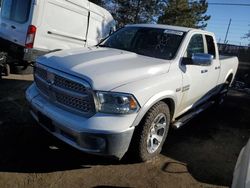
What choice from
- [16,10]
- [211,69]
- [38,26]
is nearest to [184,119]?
[211,69]

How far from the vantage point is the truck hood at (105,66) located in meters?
3.31

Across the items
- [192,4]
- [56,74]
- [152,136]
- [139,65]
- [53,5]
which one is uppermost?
[192,4]

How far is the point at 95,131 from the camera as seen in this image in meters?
3.14

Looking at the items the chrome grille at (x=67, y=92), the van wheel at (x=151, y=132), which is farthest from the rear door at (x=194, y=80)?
the chrome grille at (x=67, y=92)

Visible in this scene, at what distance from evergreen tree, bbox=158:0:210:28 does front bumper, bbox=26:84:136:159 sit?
24.5 m

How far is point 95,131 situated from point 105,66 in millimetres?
914

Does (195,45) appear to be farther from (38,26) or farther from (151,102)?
(38,26)

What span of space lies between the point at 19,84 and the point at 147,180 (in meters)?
4.85

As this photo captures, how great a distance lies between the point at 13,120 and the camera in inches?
191

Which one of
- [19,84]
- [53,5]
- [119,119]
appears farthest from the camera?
[53,5]

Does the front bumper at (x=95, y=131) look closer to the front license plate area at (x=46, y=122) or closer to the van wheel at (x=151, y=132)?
the front license plate area at (x=46, y=122)

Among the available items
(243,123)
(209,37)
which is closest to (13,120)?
(209,37)

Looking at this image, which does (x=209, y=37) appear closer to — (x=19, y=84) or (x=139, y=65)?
(x=139, y=65)

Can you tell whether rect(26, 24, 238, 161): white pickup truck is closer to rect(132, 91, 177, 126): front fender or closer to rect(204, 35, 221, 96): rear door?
rect(132, 91, 177, 126): front fender
